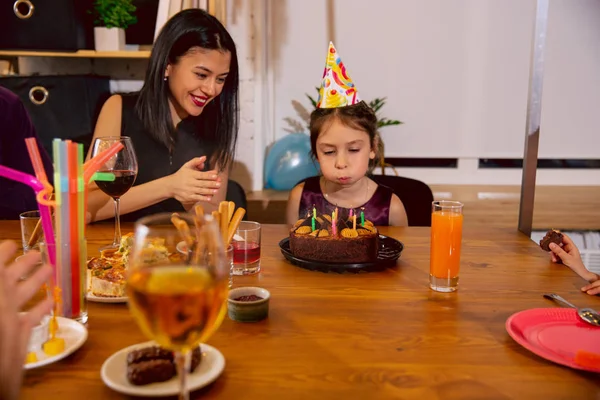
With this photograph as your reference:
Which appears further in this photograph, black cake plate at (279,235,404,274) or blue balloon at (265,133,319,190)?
blue balloon at (265,133,319,190)

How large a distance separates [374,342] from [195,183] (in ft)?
2.58

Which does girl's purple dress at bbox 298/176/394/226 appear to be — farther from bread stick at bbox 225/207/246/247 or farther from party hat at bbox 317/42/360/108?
bread stick at bbox 225/207/246/247

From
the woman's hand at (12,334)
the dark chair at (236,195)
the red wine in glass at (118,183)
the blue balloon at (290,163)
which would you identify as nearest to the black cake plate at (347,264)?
the red wine in glass at (118,183)

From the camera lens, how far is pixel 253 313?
0.88 m

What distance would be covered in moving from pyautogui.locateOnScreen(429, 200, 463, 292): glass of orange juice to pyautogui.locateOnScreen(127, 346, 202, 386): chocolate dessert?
0.51 m

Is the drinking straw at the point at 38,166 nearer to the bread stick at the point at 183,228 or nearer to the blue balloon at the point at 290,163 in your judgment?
the bread stick at the point at 183,228

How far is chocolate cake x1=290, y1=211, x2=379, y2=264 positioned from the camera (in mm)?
1171

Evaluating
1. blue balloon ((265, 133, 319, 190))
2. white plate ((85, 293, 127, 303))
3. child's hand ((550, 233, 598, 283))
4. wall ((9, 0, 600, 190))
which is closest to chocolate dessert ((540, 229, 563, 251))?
child's hand ((550, 233, 598, 283))

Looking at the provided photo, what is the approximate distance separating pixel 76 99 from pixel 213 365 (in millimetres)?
2235

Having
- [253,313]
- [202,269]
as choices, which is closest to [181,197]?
[253,313]

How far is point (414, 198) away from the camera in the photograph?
6.73 feet

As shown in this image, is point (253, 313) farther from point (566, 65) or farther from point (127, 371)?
point (566, 65)

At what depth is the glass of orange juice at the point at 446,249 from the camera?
3.42 ft

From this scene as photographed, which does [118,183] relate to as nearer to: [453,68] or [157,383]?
[157,383]
